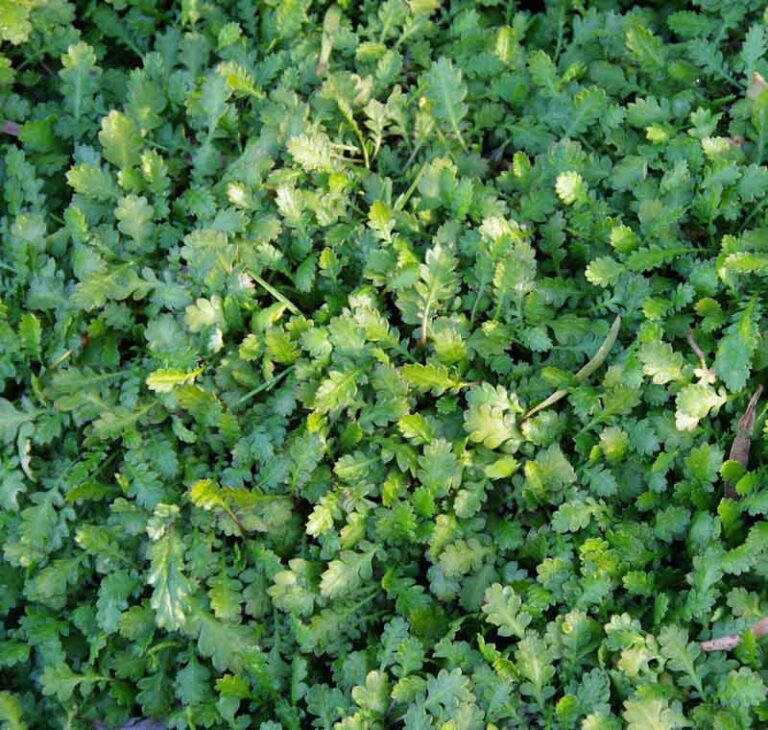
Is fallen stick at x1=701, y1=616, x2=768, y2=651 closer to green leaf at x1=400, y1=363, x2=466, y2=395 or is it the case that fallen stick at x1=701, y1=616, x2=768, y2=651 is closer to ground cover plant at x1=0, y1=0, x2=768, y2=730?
ground cover plant at x1=0, y1=0, x2=768, y2=730

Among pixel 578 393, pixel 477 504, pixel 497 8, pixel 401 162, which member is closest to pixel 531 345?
pixel 578 393

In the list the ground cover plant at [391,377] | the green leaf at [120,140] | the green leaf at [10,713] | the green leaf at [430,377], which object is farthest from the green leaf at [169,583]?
the green leaf at [120,140]

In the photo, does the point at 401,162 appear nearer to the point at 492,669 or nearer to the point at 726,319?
the point at 726,319

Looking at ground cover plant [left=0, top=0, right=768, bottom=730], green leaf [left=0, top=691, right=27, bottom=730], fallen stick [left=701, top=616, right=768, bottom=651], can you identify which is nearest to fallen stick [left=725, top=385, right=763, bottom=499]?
ground cover plant [left=0, top=0, right=768, bottom=730]

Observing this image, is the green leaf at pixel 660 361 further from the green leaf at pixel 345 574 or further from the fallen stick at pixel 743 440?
the green leaf at pixel 345 574

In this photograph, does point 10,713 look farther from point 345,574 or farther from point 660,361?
point 660,361

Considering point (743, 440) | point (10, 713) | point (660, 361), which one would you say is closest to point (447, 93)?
point (660, 361)
